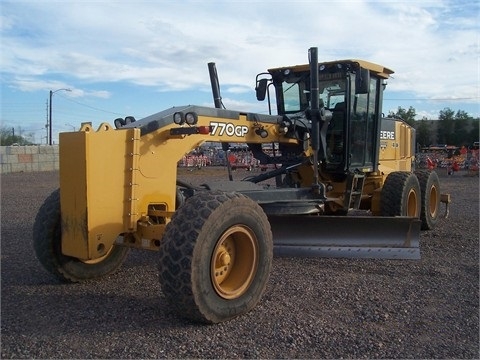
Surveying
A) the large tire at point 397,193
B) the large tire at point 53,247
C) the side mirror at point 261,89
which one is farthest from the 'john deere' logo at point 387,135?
the large tire at point 53,247

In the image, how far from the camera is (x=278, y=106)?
812 centimetres

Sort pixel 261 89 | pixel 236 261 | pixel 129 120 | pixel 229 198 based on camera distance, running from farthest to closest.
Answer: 1. pixel 261 89
2. pixel 129 120
3. pixel 236 261
4. pixel 229 198

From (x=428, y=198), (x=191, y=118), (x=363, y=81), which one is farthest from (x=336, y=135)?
(x=191, y=118)

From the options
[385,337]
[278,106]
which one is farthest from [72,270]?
[278,106]

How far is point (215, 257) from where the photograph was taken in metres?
4.50

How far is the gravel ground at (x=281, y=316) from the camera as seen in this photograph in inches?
153

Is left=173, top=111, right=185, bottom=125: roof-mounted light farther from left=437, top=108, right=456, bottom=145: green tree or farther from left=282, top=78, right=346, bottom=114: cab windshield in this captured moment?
left=437, top=108, right=456, bottom=145: green tree

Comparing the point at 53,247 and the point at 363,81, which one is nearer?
the point at 53,247

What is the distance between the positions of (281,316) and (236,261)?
2.20 feet

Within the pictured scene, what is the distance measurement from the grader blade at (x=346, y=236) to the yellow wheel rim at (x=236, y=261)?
1740 millimetres

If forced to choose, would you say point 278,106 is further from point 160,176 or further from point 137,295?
point 137,295

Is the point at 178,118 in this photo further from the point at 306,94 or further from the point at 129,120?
the point at 306,94

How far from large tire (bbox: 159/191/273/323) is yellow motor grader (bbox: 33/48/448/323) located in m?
0.01

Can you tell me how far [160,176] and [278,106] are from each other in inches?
137
